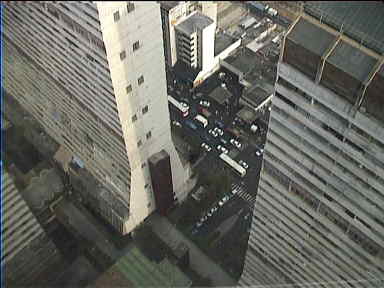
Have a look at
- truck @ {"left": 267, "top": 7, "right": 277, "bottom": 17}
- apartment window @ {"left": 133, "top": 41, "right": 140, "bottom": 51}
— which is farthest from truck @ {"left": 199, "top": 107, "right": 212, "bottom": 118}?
apartment window @ {"left": 133, "top": 41, "right": 140, "bottom": 51}

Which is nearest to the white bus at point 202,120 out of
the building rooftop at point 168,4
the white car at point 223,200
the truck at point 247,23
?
the white car at point 223,200

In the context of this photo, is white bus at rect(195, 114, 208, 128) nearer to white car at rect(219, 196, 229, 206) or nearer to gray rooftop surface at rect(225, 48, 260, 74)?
gray rooftop surface at rect(225, 48, 260, 74)

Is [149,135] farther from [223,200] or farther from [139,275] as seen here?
[223,200]

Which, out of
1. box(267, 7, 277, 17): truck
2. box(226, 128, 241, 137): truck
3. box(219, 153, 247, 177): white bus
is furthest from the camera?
box(267, 7, 277, 17): truck

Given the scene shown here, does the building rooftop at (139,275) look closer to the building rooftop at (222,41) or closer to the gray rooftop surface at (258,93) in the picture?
the gray rooftop surface at (258,93)

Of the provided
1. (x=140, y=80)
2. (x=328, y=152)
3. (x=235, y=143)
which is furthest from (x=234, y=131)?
(x=328, y=152)
